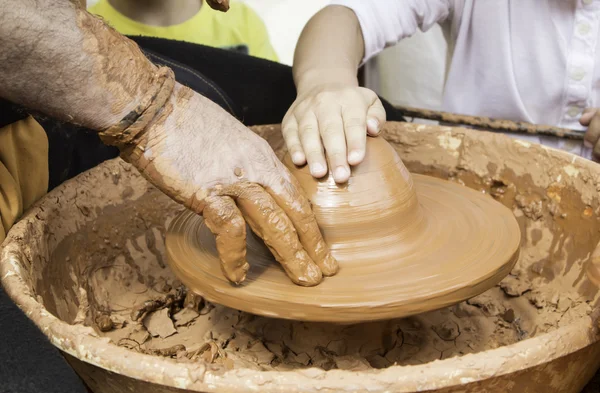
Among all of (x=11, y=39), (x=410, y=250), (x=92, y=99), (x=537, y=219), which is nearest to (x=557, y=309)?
(x=537, y=219)

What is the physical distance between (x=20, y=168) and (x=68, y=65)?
0.52m

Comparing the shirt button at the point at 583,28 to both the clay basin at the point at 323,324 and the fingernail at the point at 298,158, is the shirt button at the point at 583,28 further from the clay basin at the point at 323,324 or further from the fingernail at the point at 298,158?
the fingernail at the point at 298,158

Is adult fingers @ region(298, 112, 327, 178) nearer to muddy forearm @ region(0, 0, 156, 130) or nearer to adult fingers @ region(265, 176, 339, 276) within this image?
adult fingers @ region(265, 176, 339, 276)

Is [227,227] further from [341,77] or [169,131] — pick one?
[341,77]

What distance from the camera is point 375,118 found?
1291 mm

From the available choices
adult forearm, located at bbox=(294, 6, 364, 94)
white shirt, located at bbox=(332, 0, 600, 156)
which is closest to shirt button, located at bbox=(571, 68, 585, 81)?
white shirt, located at bbox=(332, 0, 600, 156)

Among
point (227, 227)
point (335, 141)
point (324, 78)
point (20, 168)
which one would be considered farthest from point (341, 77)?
point (20, 168)

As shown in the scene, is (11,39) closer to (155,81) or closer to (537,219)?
(155,81)

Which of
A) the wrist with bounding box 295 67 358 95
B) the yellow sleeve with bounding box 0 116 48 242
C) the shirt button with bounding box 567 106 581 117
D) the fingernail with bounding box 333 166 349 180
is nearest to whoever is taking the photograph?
the fingernail with bounding box 333 166 349 180

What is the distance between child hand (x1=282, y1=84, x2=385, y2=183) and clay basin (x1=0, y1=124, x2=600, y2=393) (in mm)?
378

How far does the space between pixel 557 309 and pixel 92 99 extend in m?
1.21

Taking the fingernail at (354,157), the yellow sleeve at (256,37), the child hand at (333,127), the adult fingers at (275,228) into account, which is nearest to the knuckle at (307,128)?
the child hand at (333,127)

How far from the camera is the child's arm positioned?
3.97ft

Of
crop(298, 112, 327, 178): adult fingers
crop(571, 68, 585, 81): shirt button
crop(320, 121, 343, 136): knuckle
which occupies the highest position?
crop(320, 121, 343, 136): knuckle
